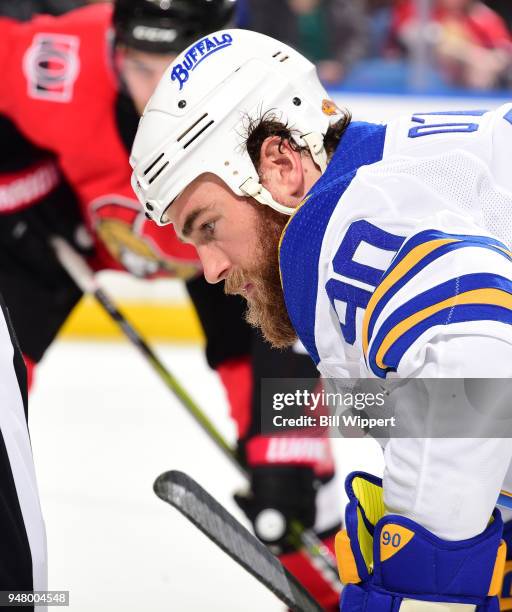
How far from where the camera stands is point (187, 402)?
8.24 ft

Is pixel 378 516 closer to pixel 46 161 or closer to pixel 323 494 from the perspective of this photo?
pixel 323 494

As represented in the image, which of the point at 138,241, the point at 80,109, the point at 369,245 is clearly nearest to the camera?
the point at 369,245

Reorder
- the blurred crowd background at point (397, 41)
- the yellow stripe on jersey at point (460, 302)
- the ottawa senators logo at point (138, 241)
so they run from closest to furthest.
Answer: the yellow stripe on jersey at point (460, 302) → the ottawa senators logo at point (138, 241) → the blurred crowd background at point (397, 41)

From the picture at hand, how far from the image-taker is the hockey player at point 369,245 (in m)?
1.07

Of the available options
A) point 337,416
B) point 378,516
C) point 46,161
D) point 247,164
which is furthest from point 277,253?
point 46,161

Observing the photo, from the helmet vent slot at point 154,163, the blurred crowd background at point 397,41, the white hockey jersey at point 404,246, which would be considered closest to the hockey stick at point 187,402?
the white hockey jersey at point 404,246

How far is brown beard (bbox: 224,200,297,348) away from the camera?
133 cm

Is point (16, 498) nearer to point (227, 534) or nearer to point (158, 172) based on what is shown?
point (227, 534)

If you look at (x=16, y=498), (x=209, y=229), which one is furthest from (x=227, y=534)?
(x=209, y=229)

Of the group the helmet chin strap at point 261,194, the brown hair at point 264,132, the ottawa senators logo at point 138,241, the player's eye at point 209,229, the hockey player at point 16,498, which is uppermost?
the brown hair at point 264,132

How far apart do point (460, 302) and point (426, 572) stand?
256 mm

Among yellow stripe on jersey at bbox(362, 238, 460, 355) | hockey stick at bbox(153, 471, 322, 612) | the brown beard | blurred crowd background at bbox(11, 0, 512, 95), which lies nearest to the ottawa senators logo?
the brown beard

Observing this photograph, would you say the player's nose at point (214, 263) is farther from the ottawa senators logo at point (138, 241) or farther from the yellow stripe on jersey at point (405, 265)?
the ottawa senators logo at point (138, 241)

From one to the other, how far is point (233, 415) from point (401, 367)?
4.39ft
